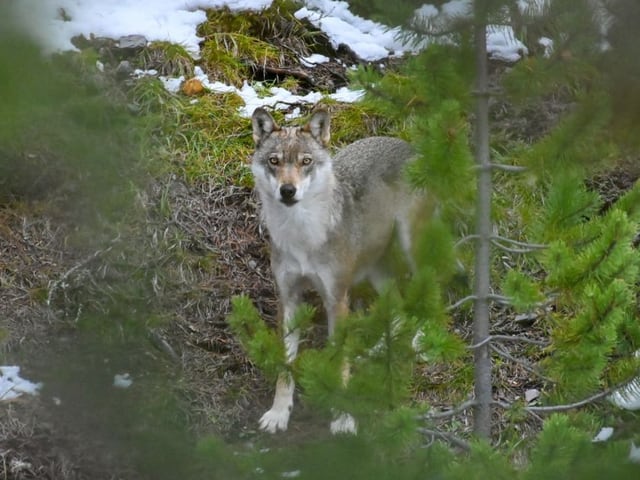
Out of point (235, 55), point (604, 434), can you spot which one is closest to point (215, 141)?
point (235, 55)

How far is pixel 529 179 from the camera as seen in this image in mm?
4539

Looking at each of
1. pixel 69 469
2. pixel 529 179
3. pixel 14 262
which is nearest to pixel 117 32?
pixel 14 262

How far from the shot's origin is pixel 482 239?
4.69 m

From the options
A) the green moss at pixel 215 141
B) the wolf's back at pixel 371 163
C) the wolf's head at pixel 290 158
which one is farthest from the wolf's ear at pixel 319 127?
the green moss at pixel 215 141

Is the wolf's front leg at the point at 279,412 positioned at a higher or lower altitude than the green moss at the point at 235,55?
lower

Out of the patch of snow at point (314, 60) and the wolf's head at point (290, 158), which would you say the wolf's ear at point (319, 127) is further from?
the patch of snow at point (314, 60)

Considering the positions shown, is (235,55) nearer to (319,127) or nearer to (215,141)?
(215,141)

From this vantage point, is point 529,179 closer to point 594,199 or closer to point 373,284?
point 594,199

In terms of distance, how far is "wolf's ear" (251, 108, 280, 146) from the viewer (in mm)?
6188

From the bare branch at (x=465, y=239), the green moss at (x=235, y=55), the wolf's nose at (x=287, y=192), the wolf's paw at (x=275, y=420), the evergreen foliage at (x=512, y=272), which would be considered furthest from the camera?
the green moss at (x=235, y=55)

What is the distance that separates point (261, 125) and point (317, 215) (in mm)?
665

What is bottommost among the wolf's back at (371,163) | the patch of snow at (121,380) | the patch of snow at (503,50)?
the wolf's back at (371,163)

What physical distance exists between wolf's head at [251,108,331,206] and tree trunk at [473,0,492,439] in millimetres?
1478

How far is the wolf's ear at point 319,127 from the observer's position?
6.26 metres
